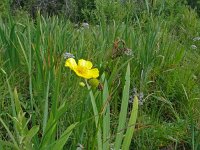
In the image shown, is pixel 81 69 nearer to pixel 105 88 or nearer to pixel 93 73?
pixel 93 73

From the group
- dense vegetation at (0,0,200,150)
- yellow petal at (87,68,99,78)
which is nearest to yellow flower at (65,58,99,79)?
yellow petal at (87,68,99,78)

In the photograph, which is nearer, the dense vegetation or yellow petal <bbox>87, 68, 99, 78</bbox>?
yellow petal <bbox>87, 68, 99, 78</bbox>

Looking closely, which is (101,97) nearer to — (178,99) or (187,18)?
(178,99)

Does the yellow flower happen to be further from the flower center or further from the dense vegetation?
the dense vegetation

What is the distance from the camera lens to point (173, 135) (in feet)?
6.49

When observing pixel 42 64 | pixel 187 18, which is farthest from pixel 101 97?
pixel 187 18

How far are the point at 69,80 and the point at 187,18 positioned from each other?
3.19 m

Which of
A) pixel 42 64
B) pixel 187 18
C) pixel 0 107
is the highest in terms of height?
pixel 42 64

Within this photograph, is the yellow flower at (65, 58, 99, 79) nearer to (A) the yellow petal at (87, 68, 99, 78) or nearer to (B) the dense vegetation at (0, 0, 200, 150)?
(A) the yellow petal at (87, 68, 99, 78)

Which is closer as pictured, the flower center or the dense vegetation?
the flower center

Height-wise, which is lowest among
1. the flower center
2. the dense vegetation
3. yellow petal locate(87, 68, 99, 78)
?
the dense vegetation

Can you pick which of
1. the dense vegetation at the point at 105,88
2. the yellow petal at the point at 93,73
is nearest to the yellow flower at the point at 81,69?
the yellow petal at the point at 93,73

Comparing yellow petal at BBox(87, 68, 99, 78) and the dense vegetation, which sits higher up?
yellow petal at BBox(87, 68, 99, 78)

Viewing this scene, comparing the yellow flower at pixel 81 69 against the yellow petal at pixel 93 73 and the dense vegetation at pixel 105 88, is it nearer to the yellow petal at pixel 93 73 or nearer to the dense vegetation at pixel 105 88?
the yellow petal at pixel 93 73
